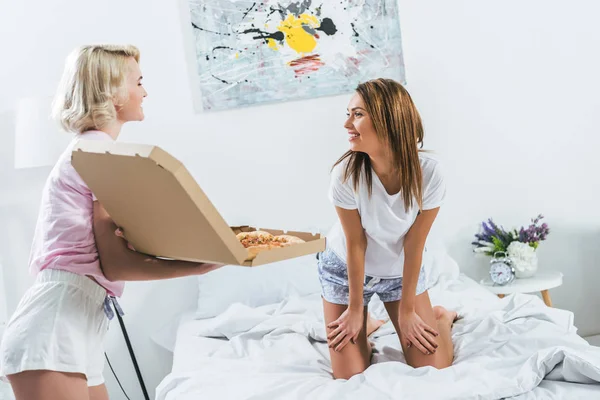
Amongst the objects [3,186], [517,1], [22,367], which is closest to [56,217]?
[22,367]

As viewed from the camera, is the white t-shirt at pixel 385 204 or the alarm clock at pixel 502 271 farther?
the alarm clock at pixel 502 271

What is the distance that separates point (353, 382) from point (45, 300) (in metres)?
0.96

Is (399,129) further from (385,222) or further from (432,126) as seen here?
(432,126)

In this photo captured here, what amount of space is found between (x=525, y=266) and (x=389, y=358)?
129cm

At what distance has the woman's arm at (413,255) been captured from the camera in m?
2.32

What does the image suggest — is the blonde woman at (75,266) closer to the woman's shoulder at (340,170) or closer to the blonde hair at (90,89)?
the blonde hair at (90,89)

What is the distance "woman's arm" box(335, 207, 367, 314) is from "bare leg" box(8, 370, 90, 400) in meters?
1.11

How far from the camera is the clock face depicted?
338 centimetres

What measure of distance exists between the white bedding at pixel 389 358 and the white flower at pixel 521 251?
373 millimetres

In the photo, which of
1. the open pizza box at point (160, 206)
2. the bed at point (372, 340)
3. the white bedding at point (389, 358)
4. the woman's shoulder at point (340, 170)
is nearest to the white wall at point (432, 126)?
the bed at point (372, 340)

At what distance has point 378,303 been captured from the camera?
9.84 feet

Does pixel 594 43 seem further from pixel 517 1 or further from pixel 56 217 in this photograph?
pixel 56 217

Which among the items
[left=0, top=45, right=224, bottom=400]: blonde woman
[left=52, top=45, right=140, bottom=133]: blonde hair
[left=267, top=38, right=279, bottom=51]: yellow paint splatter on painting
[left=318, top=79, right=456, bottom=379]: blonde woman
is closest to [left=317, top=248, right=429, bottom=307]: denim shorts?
[left=318, top=79, right=456, bottom=379]: blonde woman

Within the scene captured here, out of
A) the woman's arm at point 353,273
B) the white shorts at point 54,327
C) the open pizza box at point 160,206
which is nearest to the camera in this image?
the open pizza box at point 160,206
